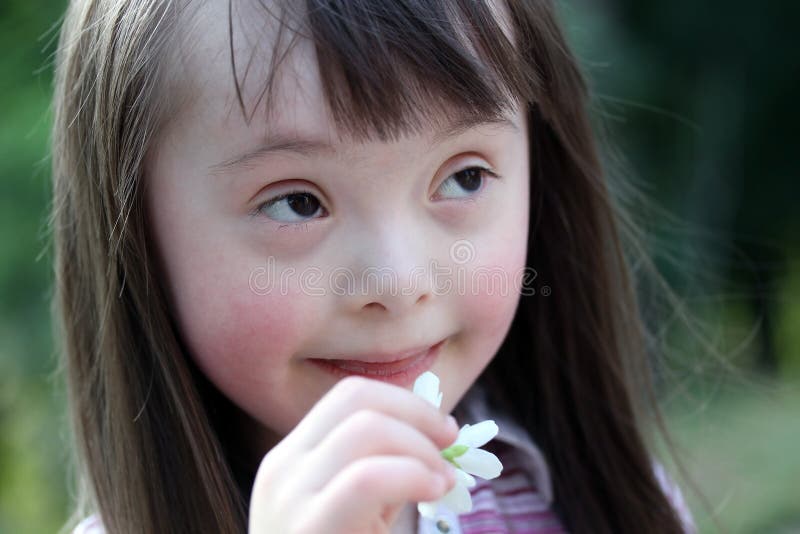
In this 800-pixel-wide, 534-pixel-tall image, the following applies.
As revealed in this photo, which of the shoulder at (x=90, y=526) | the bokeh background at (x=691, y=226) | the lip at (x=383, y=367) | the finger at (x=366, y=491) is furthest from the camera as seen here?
the bokeh background at (x=691, y=226)

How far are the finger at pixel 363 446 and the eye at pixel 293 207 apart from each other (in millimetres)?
345

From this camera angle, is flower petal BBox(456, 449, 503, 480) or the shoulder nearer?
flower petal BBox(456, 449, 503, 480)

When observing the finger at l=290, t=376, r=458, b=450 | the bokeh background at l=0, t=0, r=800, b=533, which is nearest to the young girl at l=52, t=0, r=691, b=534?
the finger at l=290, t=376, r=458, b=450

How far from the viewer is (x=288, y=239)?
1212mm

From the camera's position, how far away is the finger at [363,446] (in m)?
0.94

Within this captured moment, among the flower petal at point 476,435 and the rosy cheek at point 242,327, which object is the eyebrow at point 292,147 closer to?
the rosy cheek at point 242,327

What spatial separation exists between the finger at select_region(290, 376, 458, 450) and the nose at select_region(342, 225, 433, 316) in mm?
209

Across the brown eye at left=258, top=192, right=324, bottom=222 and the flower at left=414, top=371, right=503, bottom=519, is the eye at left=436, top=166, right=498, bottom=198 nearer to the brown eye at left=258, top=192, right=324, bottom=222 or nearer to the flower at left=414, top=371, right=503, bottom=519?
the brown eye at left=258, top=192, right=324, bottom=222

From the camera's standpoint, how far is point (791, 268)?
15.0 feet

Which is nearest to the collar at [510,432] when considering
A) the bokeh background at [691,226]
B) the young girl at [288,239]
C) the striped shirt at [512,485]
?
the striped shirt at [512,485]

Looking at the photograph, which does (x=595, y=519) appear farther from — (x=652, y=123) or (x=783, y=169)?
(x=783, y=169)

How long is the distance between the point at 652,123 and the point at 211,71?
10.0ft

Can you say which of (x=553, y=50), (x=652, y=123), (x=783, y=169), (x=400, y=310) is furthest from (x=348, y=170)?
(x=783, y=169)

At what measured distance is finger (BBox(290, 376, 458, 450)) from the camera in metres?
0.98
